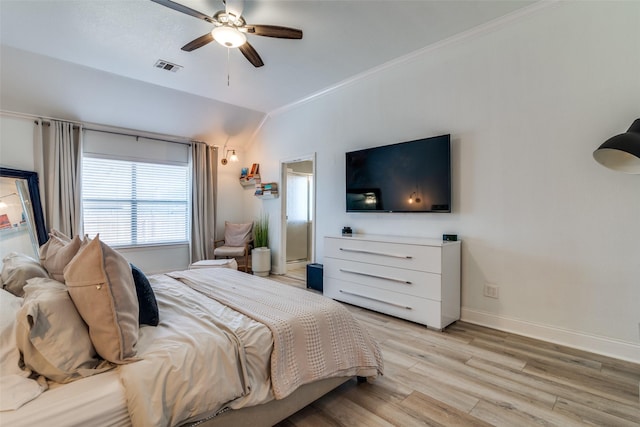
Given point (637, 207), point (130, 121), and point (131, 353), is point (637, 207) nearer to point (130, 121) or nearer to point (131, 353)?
point (131, 353)

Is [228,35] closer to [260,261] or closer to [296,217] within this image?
[260,261]

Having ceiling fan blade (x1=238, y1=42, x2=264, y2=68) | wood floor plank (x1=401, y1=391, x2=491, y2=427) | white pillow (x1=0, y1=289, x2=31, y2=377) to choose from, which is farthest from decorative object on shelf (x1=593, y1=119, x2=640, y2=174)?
white pillow (x1=0, y1=289, x2=31, y2=377)

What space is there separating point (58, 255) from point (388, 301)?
2.62 m

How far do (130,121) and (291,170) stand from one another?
259 centimetres

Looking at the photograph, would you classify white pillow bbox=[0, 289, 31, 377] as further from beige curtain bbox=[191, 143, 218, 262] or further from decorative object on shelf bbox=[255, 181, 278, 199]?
beige curtain bbox=[191, 143, 218, 262]

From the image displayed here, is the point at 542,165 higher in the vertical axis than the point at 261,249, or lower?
higher

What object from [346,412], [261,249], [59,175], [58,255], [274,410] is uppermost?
[59,175]

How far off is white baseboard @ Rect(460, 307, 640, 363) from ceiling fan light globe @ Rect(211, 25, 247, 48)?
3.12m

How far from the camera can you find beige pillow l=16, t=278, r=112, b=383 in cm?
101

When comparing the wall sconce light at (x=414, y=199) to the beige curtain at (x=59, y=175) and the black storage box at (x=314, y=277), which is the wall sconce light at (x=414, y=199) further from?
the beige curtain at (x=59, y=175)

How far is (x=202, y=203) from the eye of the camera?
5.29m

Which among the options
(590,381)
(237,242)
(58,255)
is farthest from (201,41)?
(590,381)

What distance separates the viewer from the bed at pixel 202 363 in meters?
1.00

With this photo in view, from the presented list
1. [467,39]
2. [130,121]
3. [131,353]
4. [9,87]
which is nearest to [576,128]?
[467,39]
